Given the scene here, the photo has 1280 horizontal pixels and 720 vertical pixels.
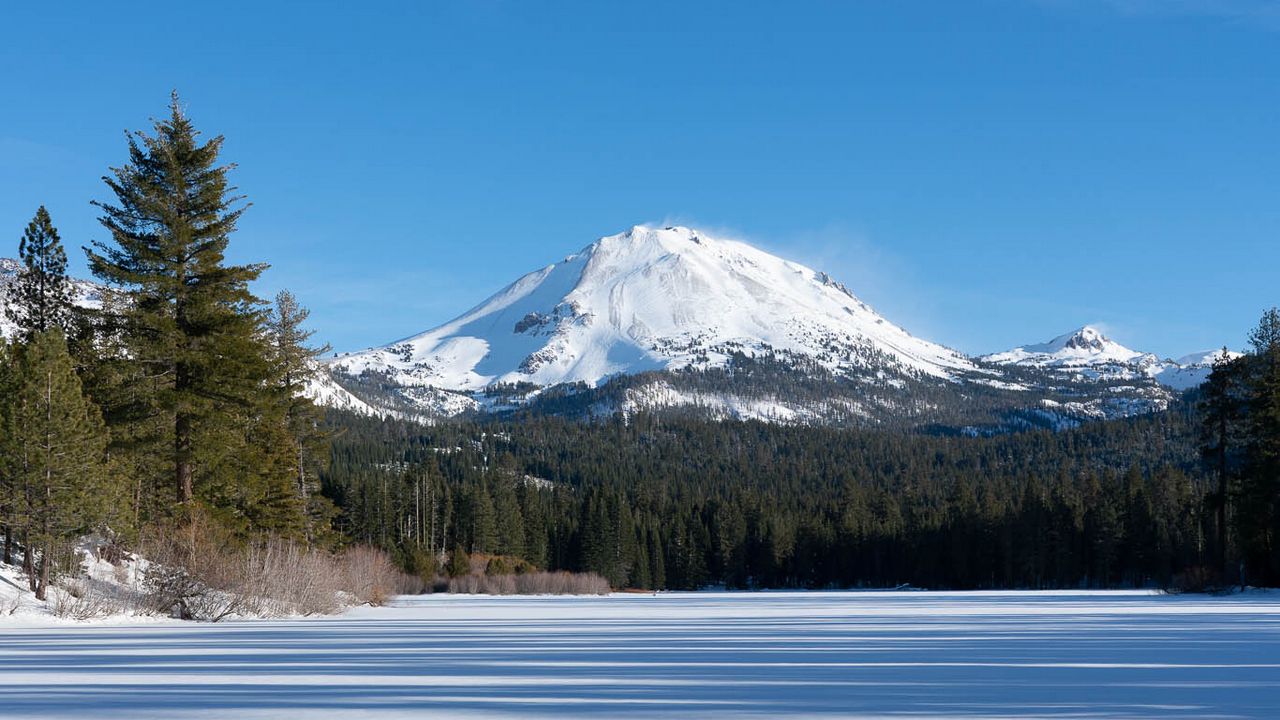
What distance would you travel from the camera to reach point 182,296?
31703 mm

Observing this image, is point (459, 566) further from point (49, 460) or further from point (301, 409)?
point (49, 460)

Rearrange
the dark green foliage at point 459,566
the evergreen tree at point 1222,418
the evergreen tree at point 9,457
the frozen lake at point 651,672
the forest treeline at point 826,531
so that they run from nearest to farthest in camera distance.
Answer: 1. the frozen lake at point 651,672
2. the evergreen tree at point 9,457
3. the evergreen tree at point 1222,418
4. the dark green foliage at point 459,566
5. the forest treeline at point 826,531

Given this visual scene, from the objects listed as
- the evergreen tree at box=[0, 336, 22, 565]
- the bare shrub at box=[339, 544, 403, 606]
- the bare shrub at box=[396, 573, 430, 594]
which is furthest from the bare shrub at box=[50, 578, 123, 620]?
the bare shrub at box=[396, 573, 430, 594]

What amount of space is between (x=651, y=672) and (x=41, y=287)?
33.9m

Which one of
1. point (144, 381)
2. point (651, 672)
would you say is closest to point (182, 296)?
point (144, 381)

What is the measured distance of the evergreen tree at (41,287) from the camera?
126 feet

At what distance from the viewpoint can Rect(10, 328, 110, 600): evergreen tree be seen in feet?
89.7

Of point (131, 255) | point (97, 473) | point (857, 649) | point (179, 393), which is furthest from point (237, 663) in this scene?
point (131, 255)

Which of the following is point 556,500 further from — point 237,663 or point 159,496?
point 237,663

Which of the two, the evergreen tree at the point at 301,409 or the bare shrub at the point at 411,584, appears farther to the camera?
the bare shrub at the point at 411,584

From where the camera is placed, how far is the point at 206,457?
31.7 meters

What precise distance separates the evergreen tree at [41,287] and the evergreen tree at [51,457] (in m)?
11.2

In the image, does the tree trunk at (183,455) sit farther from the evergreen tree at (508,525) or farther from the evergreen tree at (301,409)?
the evergreen tree at (508,525)

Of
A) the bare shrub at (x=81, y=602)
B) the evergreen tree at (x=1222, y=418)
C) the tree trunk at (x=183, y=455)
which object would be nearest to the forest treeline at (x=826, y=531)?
the evergreen tree at (x=1222, y=418)
